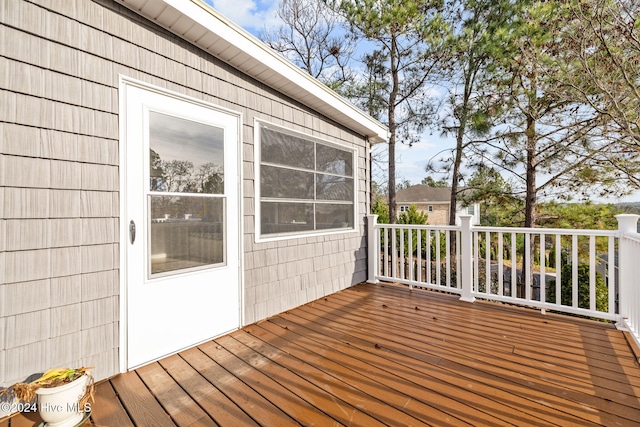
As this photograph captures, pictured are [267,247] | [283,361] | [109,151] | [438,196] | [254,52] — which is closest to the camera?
[109,151]

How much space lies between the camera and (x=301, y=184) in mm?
3773

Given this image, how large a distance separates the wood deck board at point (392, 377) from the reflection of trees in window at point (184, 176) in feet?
4.46

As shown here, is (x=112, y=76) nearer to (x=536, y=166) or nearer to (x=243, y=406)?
(x=243, y=406)

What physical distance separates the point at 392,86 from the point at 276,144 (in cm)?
679

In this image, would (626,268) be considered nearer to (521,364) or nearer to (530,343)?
(530,343)

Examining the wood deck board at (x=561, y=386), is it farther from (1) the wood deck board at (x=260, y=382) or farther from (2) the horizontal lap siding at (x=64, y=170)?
(2) the horizontal lap siding at (x=64, y=170)

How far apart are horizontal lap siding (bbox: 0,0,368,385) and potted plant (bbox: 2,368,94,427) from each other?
29cm

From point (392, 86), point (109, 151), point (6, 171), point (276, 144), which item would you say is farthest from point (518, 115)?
point (6, 171)

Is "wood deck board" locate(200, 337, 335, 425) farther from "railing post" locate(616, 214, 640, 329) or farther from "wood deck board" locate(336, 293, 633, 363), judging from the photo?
"railing post" locate(616, 214, 640, 329)

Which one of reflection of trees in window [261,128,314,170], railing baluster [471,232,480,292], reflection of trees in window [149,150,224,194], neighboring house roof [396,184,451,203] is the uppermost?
neighboring house roof [396,184,451,203]

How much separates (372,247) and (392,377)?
2.81m

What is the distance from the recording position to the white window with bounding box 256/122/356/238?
10.9ft

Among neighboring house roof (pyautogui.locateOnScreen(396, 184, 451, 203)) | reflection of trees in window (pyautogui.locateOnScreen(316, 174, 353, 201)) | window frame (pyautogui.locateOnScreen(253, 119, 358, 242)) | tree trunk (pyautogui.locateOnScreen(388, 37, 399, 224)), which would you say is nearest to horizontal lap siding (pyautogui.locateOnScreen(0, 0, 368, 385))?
window frame (pyautogui.locateOnScreen(253, 119, 358, 242))

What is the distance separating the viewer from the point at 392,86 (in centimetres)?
898
